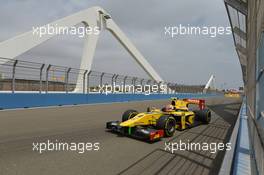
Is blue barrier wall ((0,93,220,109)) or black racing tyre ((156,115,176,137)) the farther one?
blue barrier wall ((0,93,220,109))

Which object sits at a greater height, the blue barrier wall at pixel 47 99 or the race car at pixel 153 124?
the blue barrier wall at pixel 47 99

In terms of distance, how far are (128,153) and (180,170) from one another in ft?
3.88

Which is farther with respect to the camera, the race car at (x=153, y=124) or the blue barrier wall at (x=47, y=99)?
the blue barrier wall at (x=47, y=99)

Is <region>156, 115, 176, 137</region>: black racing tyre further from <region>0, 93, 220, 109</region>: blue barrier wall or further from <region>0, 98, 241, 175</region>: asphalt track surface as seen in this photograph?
<region>0, 93, 220, 109</region>: blue barrier wall

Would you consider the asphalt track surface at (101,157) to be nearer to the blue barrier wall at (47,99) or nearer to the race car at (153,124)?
the race car at (153,124)

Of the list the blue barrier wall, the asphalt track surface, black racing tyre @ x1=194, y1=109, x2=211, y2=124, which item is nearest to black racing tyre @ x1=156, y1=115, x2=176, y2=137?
the asphalt track surface

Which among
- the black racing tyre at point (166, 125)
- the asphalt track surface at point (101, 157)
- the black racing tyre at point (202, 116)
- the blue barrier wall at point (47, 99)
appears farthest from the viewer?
the blue barrier wall at point (47, 99)

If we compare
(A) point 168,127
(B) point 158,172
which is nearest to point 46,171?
(B) point 158,172

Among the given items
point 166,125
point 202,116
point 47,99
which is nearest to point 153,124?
point 166,125

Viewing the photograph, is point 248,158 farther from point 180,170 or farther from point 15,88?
point 15,88

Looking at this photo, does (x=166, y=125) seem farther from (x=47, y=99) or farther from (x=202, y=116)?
(x=47, y=99)

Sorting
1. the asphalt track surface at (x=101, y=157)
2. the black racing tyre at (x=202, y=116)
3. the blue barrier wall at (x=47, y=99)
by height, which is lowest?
the asphalt track surface at (x=101, y=157)

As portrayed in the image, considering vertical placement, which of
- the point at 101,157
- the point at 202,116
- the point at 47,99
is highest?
the point at 47,99

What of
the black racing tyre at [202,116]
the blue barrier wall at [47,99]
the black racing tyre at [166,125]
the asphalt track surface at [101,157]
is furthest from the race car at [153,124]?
the blue barrier wall at [47,99]
